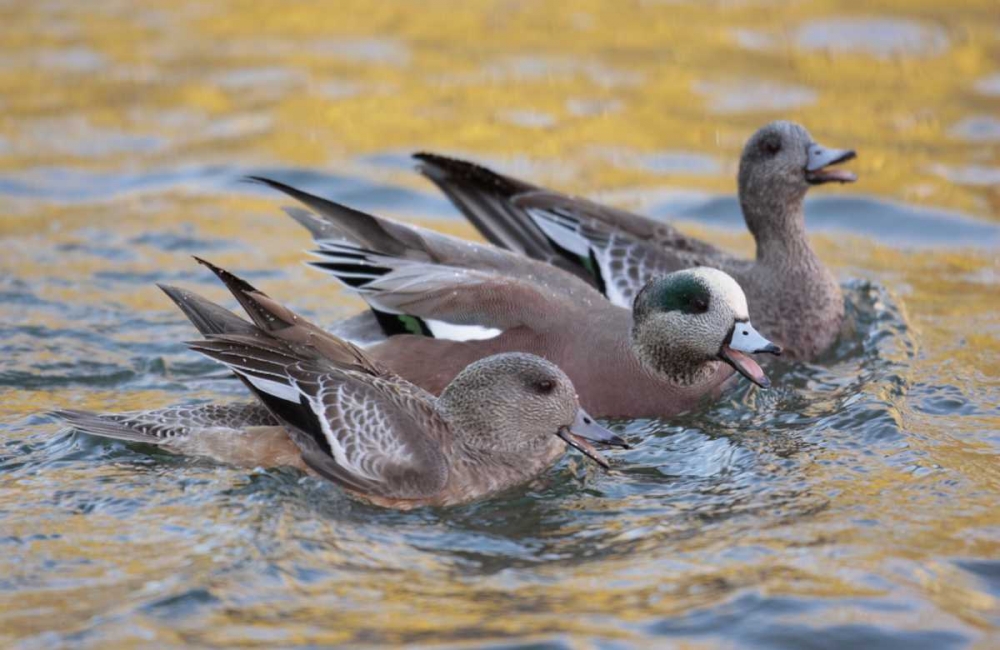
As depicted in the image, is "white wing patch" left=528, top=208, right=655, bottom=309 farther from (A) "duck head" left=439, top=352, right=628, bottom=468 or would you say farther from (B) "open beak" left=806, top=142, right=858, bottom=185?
(A) "duck head" left=439, top=352, right=628, bottom=468

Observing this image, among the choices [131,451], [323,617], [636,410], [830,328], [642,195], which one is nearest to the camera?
[323,617]

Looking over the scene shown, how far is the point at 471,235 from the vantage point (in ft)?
35.2

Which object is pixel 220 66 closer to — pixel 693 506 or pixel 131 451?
pixel 131 451

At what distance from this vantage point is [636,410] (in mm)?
7457

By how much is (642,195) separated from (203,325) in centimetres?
519

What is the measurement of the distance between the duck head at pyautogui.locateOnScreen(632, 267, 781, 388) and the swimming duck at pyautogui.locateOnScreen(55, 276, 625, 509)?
0.90 meters

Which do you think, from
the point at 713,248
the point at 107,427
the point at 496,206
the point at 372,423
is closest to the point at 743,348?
the point at 713,248

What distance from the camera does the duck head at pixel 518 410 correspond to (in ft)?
A: 21.2

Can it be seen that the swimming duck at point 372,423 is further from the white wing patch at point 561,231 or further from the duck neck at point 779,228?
the duck neck at point 779,228

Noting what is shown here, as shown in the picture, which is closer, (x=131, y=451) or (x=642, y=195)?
(x=131, y=451)

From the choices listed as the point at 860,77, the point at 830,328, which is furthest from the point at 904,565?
the point at 860,77

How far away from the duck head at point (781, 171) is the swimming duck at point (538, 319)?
131cm

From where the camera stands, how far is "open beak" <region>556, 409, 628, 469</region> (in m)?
6.43

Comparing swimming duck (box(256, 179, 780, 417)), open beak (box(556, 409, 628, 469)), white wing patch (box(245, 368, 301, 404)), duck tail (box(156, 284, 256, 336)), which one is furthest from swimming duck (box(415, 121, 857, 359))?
white wing patch (box(245, 368, 301, 404))
